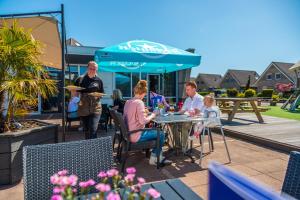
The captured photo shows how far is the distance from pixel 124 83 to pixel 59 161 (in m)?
12.1

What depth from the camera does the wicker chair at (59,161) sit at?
4.70ft

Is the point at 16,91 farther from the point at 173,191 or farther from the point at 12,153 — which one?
the point at 173,191

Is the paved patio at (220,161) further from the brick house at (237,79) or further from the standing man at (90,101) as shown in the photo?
the brick house at (237,79)

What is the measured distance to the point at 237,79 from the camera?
49156mm

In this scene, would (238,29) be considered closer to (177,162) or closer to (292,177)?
(177,162)

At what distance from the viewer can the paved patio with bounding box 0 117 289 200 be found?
304 cm

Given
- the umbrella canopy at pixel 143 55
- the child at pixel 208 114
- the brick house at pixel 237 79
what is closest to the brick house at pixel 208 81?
the brick house at pixel 237 79

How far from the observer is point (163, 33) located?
51.5ft

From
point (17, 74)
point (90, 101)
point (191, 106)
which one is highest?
point (17, 74)

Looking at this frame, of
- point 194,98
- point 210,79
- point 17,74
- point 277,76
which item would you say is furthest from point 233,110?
point 210,79

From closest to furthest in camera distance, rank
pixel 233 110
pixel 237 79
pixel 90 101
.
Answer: pixel 90 101 → pixel 233 110 → pixel 237 79

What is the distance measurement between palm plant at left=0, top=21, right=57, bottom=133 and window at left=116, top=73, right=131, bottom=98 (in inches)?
383

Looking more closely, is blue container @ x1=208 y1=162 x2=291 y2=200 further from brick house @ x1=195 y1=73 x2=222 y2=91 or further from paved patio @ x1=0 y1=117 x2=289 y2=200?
brick house @ x1=195 y1=73 x2=222 y2=91

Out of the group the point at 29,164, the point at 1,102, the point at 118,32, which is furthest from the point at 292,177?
the point at 118,32
